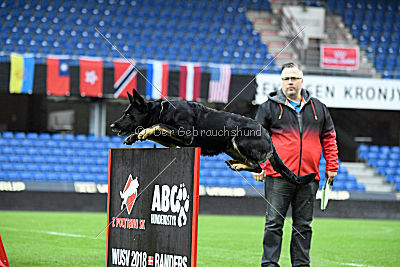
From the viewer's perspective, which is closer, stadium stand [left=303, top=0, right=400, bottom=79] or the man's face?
the man's face

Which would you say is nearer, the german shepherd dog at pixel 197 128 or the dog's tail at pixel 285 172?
the german shepherd dog at pixel 197 128

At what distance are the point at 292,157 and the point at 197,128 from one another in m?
1.53

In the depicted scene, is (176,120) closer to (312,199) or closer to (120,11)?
(312,199)

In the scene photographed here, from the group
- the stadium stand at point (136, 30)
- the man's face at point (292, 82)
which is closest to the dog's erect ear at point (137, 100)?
the man's face at point (292, 82)

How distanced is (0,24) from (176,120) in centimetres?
1773

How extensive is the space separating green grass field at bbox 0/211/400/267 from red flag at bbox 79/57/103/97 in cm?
471

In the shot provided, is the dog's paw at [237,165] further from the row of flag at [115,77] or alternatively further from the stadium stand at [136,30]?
the stadium stand at [136,30]

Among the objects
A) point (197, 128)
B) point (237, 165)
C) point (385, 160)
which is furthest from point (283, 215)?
point (385, 160)

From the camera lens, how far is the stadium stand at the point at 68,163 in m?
16.2

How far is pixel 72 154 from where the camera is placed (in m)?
17.3

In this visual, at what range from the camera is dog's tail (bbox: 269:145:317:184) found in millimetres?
4160

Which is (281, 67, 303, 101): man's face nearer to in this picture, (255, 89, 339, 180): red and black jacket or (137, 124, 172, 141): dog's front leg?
(255, 89, 339, 180): red and black jacket

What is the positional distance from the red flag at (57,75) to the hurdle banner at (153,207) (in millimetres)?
12906

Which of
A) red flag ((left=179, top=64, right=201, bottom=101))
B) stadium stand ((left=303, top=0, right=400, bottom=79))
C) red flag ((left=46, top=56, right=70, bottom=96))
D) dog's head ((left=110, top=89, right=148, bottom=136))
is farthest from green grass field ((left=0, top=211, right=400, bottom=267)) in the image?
stadium stand ((left=303, top=0, right=400, bottom=79))
